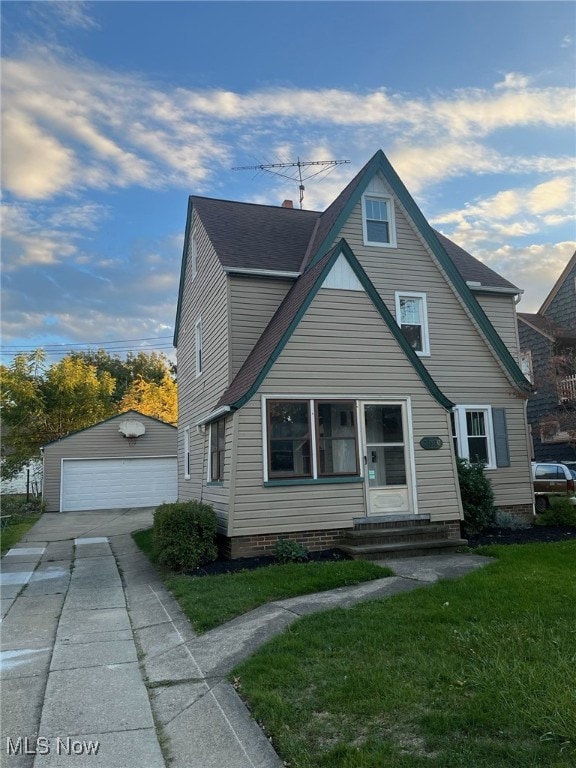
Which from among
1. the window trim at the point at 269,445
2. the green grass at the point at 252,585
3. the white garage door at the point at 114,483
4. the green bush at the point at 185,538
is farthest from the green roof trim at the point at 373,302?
the white garage door at the point at 114,483

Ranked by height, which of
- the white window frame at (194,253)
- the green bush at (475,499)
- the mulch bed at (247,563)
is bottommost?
the mulch bed at (247,563)

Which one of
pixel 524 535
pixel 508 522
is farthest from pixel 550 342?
pixel 524 535

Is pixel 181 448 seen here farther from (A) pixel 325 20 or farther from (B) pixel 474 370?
(A) pixel 325 20

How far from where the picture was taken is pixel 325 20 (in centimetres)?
1114

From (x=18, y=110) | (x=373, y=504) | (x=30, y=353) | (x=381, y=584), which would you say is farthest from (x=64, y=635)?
(x=30, y=353)

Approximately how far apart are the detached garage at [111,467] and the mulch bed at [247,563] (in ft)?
49.0

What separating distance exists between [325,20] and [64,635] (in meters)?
11.5

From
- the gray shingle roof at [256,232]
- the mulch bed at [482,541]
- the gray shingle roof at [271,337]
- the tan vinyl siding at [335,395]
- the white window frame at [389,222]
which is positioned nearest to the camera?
the mulch bed at [482,541]

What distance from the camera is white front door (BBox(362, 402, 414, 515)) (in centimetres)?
1061

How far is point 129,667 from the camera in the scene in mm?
5285

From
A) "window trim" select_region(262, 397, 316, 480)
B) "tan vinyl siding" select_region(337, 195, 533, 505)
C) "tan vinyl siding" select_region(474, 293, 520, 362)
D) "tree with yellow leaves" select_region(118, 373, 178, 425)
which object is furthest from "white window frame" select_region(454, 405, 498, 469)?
"tree with yellow leaves" select_region(118, 373, 178, 425)

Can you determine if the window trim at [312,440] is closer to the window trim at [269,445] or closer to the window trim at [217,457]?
the window trim at [269,445]

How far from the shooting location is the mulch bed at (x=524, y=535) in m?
10.9

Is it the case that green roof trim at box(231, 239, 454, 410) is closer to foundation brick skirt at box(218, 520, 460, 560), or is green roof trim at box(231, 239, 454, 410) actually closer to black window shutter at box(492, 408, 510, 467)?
foundation brick skirt at box(218, 520, 460, 560)
